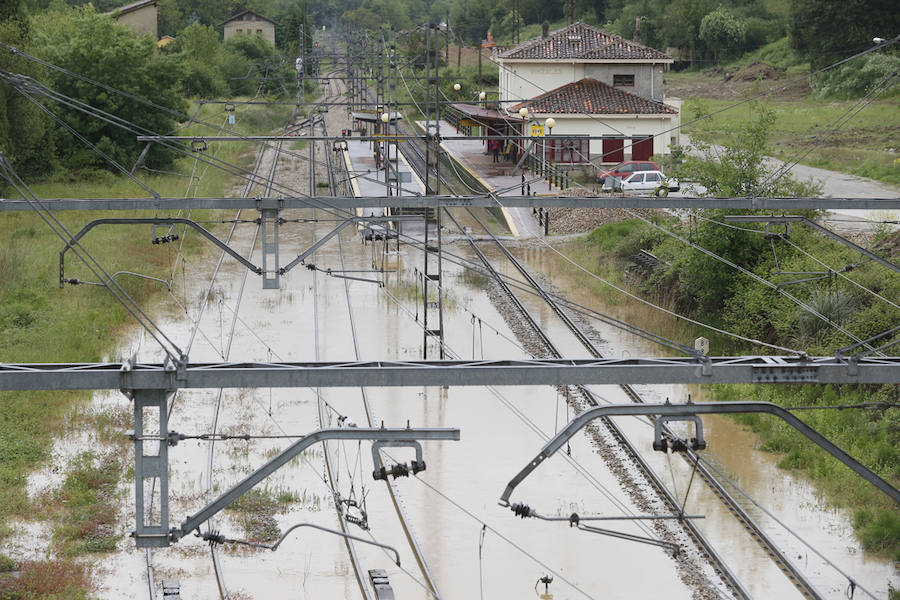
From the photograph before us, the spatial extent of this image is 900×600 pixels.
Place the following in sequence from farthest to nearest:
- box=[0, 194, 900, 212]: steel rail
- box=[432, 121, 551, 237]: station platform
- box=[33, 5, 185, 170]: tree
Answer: box=[33, 5, 185, 170]: tree
box=[432, 121, 551, 237]: station platform
box=[0, 194, 900, 212]: steel rail

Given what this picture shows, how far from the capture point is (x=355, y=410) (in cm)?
1923

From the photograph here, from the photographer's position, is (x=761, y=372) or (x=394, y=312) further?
(x=394, y=312)

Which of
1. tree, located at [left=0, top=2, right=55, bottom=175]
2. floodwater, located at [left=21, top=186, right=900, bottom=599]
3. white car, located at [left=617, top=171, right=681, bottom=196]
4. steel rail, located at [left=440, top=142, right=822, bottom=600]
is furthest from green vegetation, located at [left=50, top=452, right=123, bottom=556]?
white car, located at [left=617, top=171, right=681, bottom=196]

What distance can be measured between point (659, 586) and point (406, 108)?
193ft

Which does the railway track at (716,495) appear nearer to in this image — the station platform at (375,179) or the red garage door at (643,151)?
the station platform at (375,179)

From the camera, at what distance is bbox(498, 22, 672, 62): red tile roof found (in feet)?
149

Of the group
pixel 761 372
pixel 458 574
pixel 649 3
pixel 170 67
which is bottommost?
pixel 458 574

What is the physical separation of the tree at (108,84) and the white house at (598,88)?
12.4m

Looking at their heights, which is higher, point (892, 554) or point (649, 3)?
point (649, 3)

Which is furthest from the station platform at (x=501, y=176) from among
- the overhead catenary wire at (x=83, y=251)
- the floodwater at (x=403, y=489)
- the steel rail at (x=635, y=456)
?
the overhead catenary wire at (x=83, y=251)

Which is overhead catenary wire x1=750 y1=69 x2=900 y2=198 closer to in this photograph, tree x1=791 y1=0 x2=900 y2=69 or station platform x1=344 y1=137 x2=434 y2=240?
station platform x1=344 y1=137 x2=434 y2=240

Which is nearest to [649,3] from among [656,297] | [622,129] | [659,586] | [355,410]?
[622,129]

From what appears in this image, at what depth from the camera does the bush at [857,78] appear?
173 feet

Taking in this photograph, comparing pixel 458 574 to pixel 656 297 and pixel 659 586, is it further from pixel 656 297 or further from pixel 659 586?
pixel 656 297
